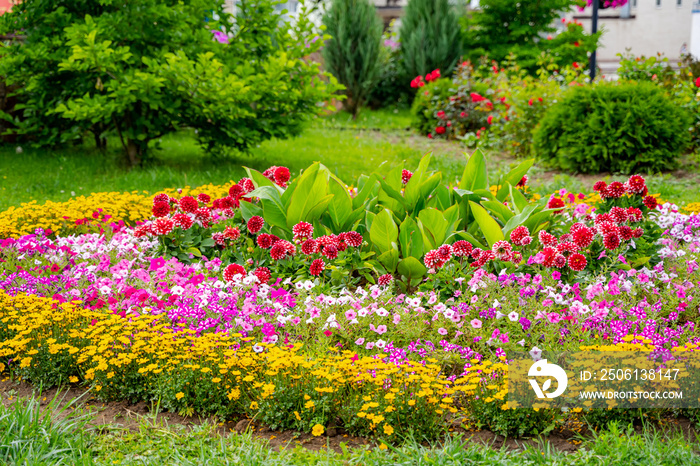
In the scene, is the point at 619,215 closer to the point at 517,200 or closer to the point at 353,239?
the point at 517,200

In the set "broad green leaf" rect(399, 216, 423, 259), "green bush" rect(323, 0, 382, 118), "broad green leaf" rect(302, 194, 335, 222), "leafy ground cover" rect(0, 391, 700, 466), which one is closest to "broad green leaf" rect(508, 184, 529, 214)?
"broad green leaf" rect(399, 216, 423, 259)

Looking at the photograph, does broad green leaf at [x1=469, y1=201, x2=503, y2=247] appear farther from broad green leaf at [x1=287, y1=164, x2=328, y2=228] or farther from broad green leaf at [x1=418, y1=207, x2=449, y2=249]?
broad green leaf at [x1=287, y1=164, x2=328, y2=228]

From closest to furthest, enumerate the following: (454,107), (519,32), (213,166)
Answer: (213,166) → (454,107) → (519,32)

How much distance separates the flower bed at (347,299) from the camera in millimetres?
2549

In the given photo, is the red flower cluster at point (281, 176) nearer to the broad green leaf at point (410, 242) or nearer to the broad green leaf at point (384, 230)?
the broad green leaf at point (384, 230)

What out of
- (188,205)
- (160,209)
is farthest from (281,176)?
(160,209)

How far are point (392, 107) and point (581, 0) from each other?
20.3ft

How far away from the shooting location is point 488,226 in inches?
151

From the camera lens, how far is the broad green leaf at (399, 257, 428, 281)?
145 inches

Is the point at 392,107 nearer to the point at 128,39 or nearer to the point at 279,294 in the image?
the point at 128,39

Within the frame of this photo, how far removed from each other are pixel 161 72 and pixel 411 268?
4.10m

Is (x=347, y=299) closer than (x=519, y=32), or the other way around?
(x=347, y=299)

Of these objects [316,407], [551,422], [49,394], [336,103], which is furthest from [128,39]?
[336,103]

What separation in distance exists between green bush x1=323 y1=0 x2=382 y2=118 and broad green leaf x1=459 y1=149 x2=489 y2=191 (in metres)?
10.1
